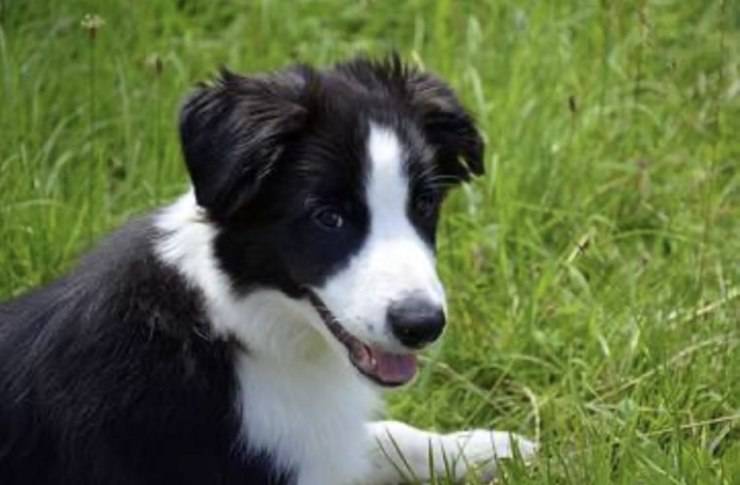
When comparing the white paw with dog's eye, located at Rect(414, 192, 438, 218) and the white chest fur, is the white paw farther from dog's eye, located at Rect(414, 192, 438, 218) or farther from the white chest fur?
dog's eye, located at Rect(414, 192, 438, 218)

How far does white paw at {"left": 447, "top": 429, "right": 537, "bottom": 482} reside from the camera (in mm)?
4738

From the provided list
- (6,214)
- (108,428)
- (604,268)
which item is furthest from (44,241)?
(604,268)

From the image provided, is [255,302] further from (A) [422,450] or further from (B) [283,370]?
(A) [422,450]

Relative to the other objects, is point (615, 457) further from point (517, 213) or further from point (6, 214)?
point (6, 214)

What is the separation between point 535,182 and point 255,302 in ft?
5.97

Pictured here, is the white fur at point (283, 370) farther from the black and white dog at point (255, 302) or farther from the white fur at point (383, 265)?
the white fur at point (383, 265)

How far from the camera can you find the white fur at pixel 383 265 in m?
4.03

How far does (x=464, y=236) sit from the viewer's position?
18.8 ft

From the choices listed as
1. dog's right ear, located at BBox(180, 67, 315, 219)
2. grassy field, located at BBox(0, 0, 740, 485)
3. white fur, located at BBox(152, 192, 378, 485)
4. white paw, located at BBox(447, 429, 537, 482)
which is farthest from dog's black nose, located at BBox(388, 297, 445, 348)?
white paw, located at BBox(447, 429, 537, 482)

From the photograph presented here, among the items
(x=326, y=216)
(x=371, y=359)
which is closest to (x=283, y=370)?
(x=371, y=359)

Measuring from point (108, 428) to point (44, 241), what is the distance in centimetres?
118

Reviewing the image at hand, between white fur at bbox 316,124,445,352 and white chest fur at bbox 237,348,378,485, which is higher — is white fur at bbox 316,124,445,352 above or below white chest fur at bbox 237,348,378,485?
above

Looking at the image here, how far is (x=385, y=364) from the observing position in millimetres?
4254

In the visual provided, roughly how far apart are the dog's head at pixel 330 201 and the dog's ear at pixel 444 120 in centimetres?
7
